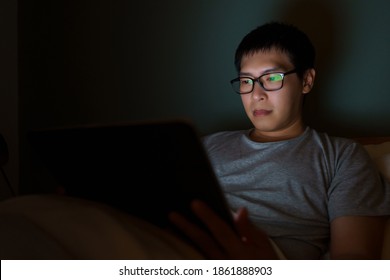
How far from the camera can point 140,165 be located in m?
0.61

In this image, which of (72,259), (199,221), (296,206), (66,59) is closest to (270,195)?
(296,206)

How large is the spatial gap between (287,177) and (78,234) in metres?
0.54

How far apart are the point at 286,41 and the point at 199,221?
68cm

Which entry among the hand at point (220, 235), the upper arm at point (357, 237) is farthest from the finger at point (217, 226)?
the upper arm at point (357, 237)

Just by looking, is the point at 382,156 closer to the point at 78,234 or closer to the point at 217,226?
the point at 217,226

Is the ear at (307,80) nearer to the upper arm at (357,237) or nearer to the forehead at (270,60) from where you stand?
the forehead at (270,60)

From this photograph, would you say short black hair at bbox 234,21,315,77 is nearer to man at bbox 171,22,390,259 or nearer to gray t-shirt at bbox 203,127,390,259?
man at bbox 171,22,390,259

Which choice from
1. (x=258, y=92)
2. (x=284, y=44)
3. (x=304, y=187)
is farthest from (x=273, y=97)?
(x=304, y=187)

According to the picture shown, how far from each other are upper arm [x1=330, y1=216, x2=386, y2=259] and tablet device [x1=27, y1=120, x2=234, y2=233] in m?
0.34

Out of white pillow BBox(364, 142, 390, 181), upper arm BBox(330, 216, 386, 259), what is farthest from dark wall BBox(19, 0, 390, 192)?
upper arm BBox(330, 216, 386, 259)

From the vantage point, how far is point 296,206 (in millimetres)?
923

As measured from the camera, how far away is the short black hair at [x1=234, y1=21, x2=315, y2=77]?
1082 mm

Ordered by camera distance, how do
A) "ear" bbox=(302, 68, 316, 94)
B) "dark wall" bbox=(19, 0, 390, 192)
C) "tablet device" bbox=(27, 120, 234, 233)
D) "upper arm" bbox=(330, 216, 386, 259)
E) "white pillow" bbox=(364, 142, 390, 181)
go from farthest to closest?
1. "dark wall" bbox=(19, 0, 390, 192)
2. "ear" bbox=(302, 68, 316, 94)
3. "white pillow" bbox=(364, 142, 390, 181)
4. "upper arm" bbox=(330, 216, 386, 259)
5. "tablet device" bbox=(27, 120, 234, 233)
